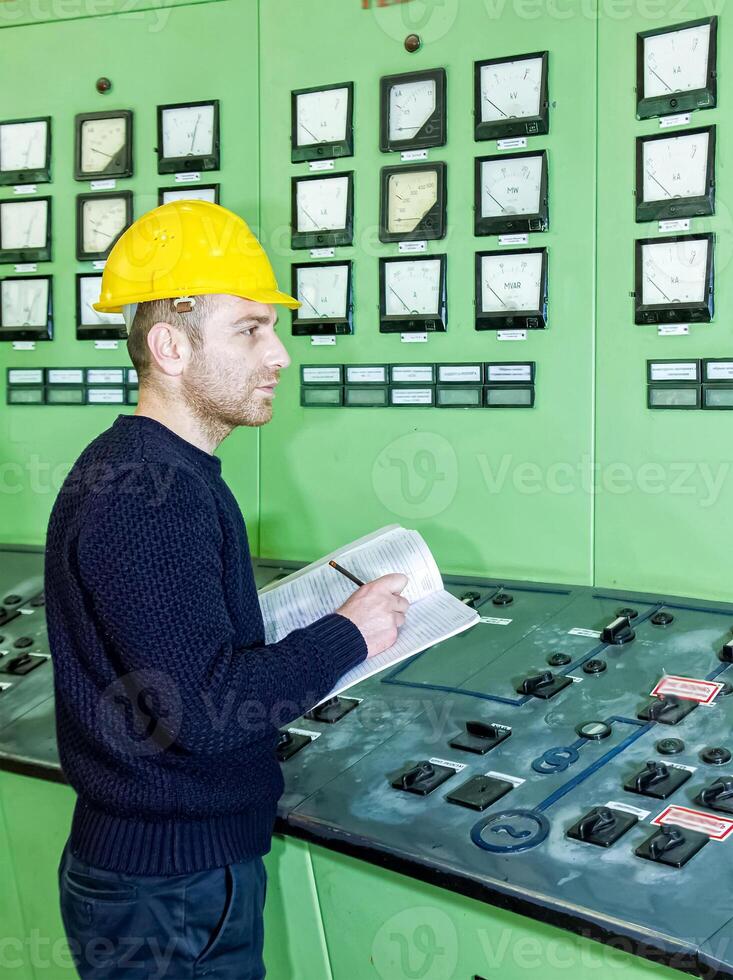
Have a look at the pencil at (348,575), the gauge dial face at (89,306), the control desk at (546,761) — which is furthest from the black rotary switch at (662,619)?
the gauge dial face at (89,306)

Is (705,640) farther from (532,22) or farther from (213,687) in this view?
(532,22)

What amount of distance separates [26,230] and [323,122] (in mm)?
906

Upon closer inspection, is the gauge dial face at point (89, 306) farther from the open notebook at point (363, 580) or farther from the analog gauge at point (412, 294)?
the open notebook at point (363, 580)

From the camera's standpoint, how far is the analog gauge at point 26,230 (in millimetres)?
2729

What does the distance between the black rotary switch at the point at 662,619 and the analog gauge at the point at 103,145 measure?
5.56 ft

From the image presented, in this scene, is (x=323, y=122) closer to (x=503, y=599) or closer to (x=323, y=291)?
(x=323, y=291)

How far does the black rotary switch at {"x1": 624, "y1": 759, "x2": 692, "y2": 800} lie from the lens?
4.71 ft

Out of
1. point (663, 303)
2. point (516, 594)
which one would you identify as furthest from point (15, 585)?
point (663, 303)

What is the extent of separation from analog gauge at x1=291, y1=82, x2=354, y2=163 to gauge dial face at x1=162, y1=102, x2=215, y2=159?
0.24 meters

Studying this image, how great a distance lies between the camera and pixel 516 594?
2.21 m

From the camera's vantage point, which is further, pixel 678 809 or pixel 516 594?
pixel 516 594

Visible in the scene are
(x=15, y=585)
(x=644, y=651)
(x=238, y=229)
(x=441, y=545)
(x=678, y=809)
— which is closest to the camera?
(x=678, y=809)

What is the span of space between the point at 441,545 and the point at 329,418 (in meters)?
0.41

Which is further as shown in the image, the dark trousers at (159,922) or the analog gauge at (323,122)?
the analog gauge at (323,122)
